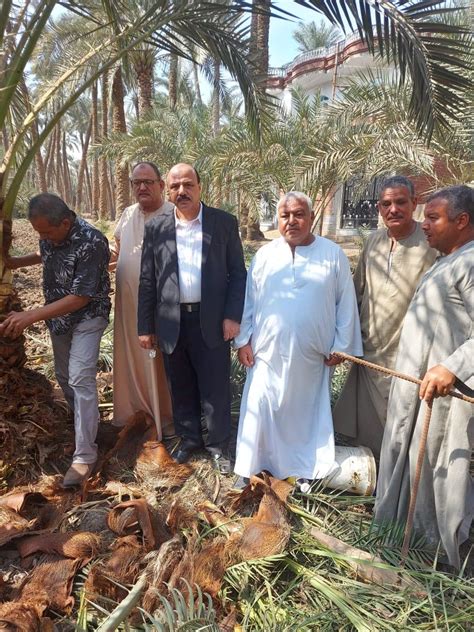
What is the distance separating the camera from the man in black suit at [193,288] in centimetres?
302

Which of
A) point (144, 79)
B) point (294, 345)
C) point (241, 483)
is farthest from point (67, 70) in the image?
point (144, 79)

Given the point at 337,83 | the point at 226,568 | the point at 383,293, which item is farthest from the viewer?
the point at 337,83

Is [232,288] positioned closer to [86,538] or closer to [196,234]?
[196,234]

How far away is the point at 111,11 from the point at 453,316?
3.22m

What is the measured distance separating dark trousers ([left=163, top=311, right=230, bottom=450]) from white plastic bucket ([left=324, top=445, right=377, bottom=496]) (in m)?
0.83

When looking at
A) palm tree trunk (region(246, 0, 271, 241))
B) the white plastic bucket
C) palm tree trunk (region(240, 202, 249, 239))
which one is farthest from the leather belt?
palm tree trunk (region(240, 202, 249, 239))

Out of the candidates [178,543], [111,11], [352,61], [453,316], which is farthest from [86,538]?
[352,61]

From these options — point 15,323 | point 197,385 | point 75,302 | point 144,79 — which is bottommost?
point 197,385

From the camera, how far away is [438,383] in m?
2.02

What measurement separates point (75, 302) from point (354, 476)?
76.0 inches

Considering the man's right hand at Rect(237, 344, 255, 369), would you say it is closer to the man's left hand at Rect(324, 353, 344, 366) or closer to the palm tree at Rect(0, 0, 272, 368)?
the man's left hand at Rect(324, 353, 344, 366)

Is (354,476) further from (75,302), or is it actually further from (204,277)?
(75,302)

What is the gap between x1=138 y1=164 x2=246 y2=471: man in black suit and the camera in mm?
3020

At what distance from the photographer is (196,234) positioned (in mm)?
3074
